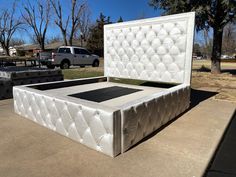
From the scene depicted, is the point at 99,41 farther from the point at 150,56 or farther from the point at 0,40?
the point at 150,56

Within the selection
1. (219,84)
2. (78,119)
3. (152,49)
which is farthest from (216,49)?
(78,119)

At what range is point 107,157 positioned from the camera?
7.38ft

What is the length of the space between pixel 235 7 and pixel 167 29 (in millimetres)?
5287

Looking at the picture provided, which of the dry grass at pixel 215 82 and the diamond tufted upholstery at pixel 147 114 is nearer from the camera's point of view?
the diamond tufted upholstery at pixel 147 114

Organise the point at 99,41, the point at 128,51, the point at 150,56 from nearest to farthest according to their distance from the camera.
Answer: the point at 150,56
the point at 128,51
the point at 99,41

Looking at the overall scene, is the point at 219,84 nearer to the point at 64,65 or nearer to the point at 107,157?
the point at 107,157

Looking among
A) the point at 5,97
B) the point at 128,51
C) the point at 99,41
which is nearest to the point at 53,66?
the point at 5,97

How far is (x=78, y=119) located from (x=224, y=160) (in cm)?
188

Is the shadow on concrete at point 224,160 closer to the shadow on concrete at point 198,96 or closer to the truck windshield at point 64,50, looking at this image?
the shadow on concrete at point 198,96

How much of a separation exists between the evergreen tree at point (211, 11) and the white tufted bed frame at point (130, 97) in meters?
4.95

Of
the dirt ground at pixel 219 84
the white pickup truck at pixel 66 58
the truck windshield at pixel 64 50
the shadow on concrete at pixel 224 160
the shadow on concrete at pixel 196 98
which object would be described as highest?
the truck windshield at pixel 64 50

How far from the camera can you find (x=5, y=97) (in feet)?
16.8

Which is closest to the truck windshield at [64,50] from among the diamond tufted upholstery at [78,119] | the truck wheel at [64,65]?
the truck wheel at [64,65]

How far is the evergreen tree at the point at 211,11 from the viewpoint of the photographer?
8523mm
